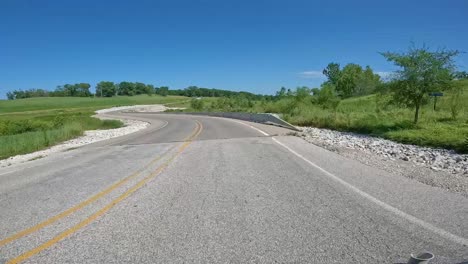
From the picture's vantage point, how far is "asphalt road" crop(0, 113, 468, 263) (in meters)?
4.27

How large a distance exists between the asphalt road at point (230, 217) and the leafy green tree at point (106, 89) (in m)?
195

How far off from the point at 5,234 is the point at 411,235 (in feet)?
17.8

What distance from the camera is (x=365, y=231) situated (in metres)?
4.84

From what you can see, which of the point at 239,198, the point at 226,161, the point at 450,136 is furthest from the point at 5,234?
the point at 450,136

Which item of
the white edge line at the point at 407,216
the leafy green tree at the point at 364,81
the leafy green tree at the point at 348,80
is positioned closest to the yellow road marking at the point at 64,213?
the white edge line at the point at 407,216

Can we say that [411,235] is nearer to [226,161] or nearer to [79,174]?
[226,161]

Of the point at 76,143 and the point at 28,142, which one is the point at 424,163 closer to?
the point at 76,143

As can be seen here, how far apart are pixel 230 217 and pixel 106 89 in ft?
662

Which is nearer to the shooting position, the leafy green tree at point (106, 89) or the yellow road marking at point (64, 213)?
the yellow road marking at point (64, 213)

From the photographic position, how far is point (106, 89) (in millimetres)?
194375

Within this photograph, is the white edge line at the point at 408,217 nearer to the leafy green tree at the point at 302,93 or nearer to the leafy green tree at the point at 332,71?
the leafy green tree at the point at 302,93

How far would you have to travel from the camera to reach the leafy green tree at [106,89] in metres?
193

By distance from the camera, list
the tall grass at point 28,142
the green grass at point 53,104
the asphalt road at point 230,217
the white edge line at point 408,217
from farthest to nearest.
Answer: the green grass at point 53,104
the tall grass at point 28,142
the white edge line at point 408,217
the asphalt road at point 230,217

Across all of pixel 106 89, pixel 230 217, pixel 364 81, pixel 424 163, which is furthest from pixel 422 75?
pixel 106 89
